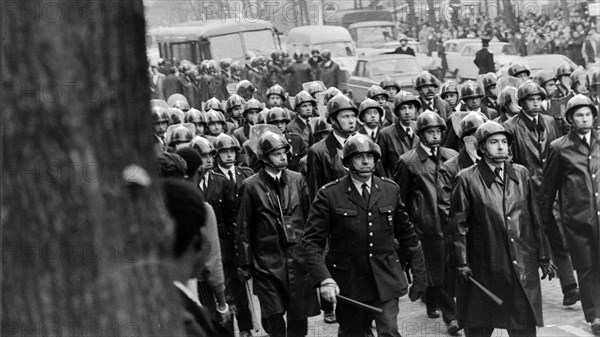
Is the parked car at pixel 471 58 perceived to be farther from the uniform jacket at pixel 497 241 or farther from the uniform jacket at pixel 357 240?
the uniform jacket at pixel 357 240

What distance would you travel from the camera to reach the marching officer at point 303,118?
48.1ft

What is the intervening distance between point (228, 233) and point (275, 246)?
114cm

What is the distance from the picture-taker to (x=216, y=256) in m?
7.21

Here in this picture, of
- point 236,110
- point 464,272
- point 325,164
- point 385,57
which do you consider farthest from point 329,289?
point 385,57

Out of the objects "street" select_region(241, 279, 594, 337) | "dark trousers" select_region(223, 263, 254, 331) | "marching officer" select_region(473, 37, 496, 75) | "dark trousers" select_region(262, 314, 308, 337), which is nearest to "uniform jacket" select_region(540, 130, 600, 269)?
"street" select_region(241, 279, 594, 337)

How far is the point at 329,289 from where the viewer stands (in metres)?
7.88

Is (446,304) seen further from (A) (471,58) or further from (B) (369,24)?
(B) (369,24)

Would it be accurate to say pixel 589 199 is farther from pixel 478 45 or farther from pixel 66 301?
pixel 478 45

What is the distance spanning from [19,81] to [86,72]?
16 cm

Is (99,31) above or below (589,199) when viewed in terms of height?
above

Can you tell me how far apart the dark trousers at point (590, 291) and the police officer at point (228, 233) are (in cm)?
259

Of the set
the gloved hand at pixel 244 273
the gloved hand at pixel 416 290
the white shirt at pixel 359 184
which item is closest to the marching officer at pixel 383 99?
the gloved hand at pixel 416 290

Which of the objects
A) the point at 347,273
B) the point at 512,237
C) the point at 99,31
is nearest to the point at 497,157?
the point at 512,237

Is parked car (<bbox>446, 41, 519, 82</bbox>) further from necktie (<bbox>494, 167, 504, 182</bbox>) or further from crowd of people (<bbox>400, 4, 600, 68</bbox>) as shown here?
necktie (<bbox>494, 167, 504, 182</bbox>)
